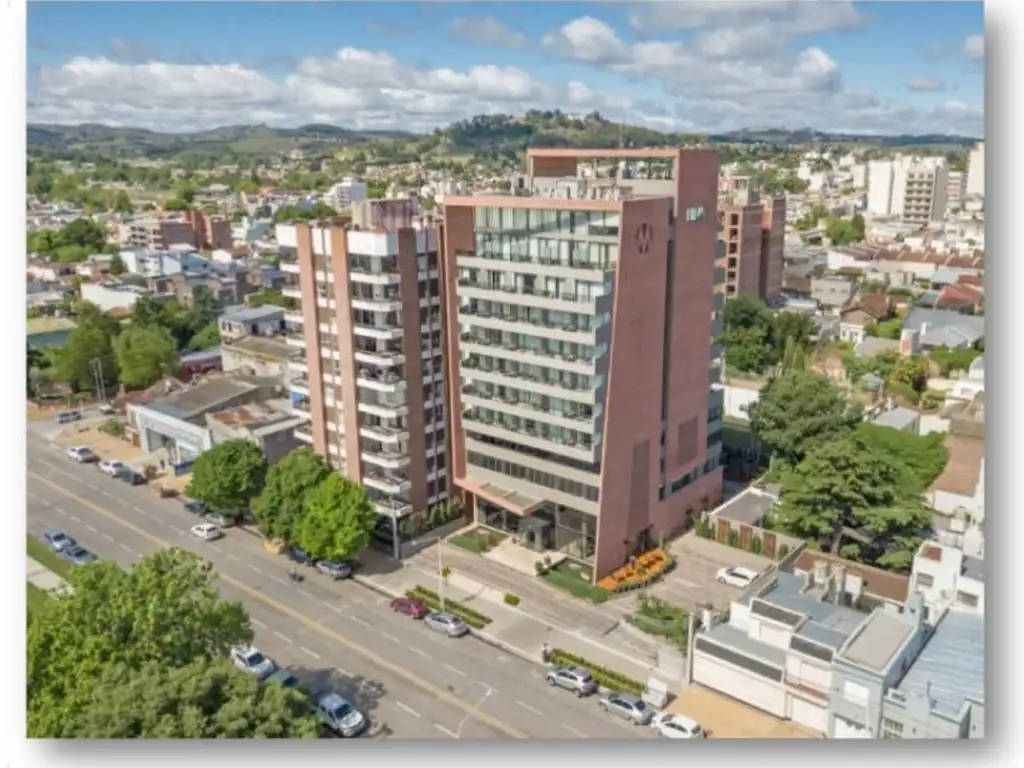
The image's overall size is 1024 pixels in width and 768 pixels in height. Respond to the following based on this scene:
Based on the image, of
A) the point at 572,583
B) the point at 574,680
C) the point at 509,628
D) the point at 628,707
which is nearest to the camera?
the point at 628,707

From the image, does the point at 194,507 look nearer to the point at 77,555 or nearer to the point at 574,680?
the point at 77,555

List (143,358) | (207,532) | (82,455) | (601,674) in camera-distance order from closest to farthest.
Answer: (601,674) < (207,532) < (82,455) < (143,358)

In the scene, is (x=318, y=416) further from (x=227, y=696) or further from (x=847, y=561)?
(x=847, y=561)

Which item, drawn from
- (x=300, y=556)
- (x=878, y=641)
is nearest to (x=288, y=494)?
(x=300, y=556)

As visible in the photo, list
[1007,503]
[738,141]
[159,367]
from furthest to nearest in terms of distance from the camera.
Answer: [738,141] → [159,367] → [1007,503]

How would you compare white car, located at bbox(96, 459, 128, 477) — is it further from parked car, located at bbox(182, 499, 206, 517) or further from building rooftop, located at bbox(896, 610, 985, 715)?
building rooftop, located at bbox(896, 610, 985, 715)

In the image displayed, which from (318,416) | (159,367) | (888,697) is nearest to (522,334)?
(318,416)

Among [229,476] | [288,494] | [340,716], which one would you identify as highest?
[288,494]

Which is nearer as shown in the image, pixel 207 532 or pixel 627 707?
pixel 627 707

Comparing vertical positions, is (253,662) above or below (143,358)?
below
